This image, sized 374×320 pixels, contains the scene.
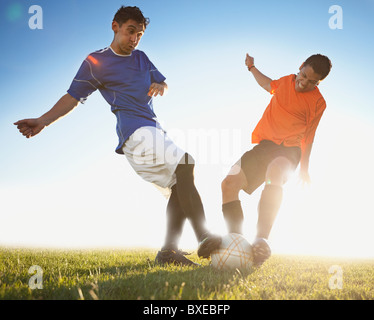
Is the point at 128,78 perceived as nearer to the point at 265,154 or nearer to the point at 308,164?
the point at 265,154

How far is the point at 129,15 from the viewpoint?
3.93 m

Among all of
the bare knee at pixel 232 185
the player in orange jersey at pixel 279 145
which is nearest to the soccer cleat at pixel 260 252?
the player in orange jersey at pixel 279 145

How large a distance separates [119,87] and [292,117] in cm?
285

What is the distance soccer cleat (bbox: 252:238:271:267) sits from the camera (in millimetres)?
3520

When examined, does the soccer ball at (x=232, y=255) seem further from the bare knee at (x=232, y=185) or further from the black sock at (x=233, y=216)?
the bare knee at (x=232, y=185)

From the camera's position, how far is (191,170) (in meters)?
3.52

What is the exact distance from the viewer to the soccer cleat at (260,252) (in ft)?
11.5

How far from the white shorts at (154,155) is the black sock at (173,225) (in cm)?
33
